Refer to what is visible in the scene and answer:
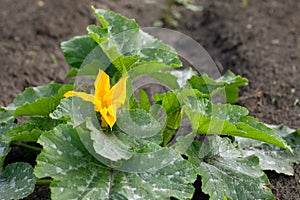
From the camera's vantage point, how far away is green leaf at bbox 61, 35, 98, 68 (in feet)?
9.82

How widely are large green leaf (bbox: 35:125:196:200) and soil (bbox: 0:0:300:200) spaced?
1.22m

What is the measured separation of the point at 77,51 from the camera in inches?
118

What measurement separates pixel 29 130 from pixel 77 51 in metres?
0.56

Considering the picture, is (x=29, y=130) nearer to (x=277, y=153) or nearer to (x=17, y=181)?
(x=17, y=181)

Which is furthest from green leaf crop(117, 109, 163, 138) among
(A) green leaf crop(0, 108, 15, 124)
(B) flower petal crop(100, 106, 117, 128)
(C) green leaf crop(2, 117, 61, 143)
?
(A) green leaf crop(0, 108, 15, 124)

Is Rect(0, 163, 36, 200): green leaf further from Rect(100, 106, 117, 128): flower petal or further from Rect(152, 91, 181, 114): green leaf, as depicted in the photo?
Rect(152, 91, 181, 114): green leaf

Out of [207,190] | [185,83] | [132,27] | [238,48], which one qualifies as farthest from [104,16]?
[238,48]

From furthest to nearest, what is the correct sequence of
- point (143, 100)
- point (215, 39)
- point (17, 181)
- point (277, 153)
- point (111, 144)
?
point (215, 39) → point (277, 153) → point (143, 100) → point (17, 181) → point (111, 144)

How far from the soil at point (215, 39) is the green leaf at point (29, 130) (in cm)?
88

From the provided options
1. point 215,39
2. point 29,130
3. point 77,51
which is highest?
point 77,51

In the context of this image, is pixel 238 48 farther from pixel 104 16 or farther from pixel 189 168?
pixel 189 168

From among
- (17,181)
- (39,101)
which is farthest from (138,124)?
(17,181)

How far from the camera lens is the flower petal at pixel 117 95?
2416mm

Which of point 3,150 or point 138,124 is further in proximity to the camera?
point 3,150
